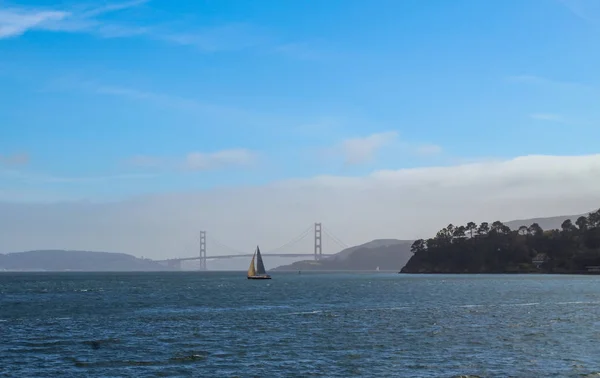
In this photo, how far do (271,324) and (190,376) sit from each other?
30.1 meters

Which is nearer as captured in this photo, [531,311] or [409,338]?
[409,338]

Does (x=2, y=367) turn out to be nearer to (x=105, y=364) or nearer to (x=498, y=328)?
(x=105, y=364)

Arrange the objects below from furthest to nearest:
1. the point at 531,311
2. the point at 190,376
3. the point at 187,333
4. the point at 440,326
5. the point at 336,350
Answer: the point at 531,311
the point at 440,326
the point at 187,333
the point at 336,350
the point at 190,376

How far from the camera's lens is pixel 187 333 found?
206 ft

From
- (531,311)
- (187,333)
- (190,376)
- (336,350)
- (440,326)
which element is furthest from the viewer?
(531,311)

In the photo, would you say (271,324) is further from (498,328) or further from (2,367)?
(2,367)

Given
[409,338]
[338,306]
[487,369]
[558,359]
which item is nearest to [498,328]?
[409,338]

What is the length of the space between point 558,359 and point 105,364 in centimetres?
2980

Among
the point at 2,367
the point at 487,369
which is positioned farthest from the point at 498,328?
the point at 2,367

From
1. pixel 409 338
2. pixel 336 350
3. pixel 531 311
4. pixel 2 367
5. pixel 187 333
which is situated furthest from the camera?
pixel 531 311

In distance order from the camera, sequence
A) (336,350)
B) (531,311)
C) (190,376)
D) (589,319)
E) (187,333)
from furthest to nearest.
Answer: (531,311) → (589,319) → (187,333) → (336,350) → (190,376)

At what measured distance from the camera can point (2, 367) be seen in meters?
45.2

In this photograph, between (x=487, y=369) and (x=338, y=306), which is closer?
(x=487, y=369)

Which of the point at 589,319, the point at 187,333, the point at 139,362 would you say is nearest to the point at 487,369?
the point at 139,362
